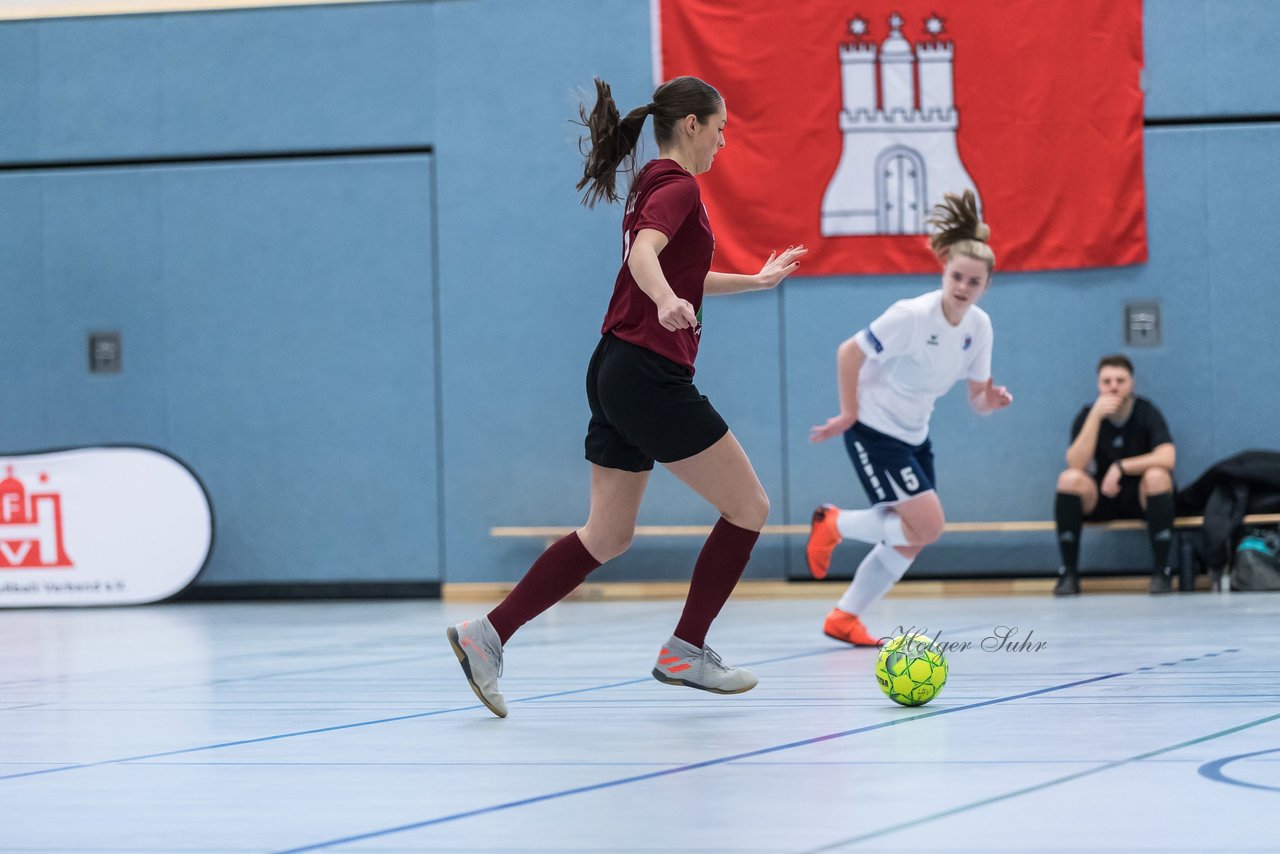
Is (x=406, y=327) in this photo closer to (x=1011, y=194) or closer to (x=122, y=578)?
(x=122, y=578)

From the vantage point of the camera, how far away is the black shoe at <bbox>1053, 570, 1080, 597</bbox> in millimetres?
9039

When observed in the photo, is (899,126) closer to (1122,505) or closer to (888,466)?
(1122,505)

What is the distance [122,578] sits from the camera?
32.2ft

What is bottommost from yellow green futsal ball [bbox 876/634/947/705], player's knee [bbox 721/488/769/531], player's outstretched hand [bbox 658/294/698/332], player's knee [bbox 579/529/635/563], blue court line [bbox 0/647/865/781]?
blue court line [bbox 0/647/865/781]

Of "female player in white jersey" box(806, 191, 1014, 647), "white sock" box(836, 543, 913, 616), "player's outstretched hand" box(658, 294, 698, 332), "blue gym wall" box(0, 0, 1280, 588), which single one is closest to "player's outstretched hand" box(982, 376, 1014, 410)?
"female player in white jersey" box(806, 191, 1014, 647)

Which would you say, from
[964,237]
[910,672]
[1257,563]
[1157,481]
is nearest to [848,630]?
[964,237]

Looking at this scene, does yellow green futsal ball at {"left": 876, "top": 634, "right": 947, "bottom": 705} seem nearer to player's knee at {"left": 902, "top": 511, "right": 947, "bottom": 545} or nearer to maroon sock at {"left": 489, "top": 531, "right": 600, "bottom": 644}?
maroon sock at {"left": 489, "top": 531, "right": 600, "bottom": 644}

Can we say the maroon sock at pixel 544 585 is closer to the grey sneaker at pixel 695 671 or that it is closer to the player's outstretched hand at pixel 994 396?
the grey sneaker at pixel 695 671

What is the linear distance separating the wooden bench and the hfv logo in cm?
274

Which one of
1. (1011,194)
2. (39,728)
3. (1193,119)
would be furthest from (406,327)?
(39,728)

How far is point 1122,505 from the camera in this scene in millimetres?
9227

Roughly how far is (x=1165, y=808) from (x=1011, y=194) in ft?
24.2

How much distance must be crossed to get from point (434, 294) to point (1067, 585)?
4364 millimetres

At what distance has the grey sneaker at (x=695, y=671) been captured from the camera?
416 centimetres
